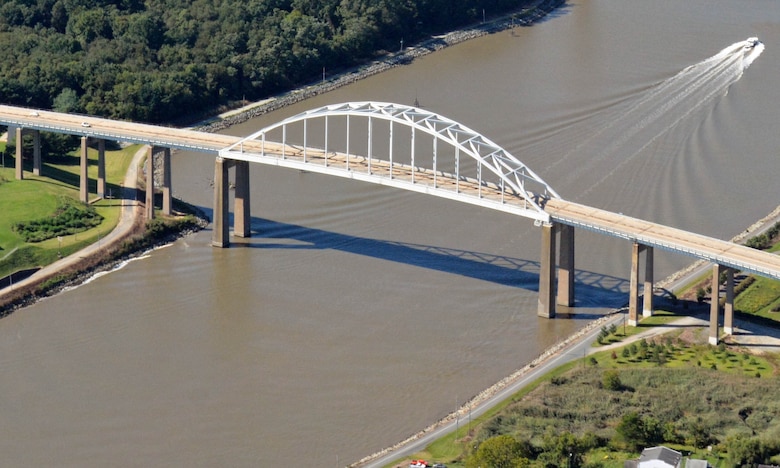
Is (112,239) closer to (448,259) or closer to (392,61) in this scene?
(448,259)

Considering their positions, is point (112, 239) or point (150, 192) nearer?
point (112, 239)

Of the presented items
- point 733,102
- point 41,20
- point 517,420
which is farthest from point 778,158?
point 41,20

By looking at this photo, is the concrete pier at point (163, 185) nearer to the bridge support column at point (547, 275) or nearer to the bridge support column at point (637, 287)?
the bridge support column at point (547, 275)

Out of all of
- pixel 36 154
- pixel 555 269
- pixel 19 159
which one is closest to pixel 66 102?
pixel 36 154

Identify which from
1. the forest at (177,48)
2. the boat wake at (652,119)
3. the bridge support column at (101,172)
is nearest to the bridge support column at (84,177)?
the bridge support column at (101,172)

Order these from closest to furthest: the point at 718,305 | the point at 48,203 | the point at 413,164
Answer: the point at 718,305, the point at 413,164, the point at 48,203

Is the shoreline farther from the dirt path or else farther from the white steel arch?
the white steel arch
